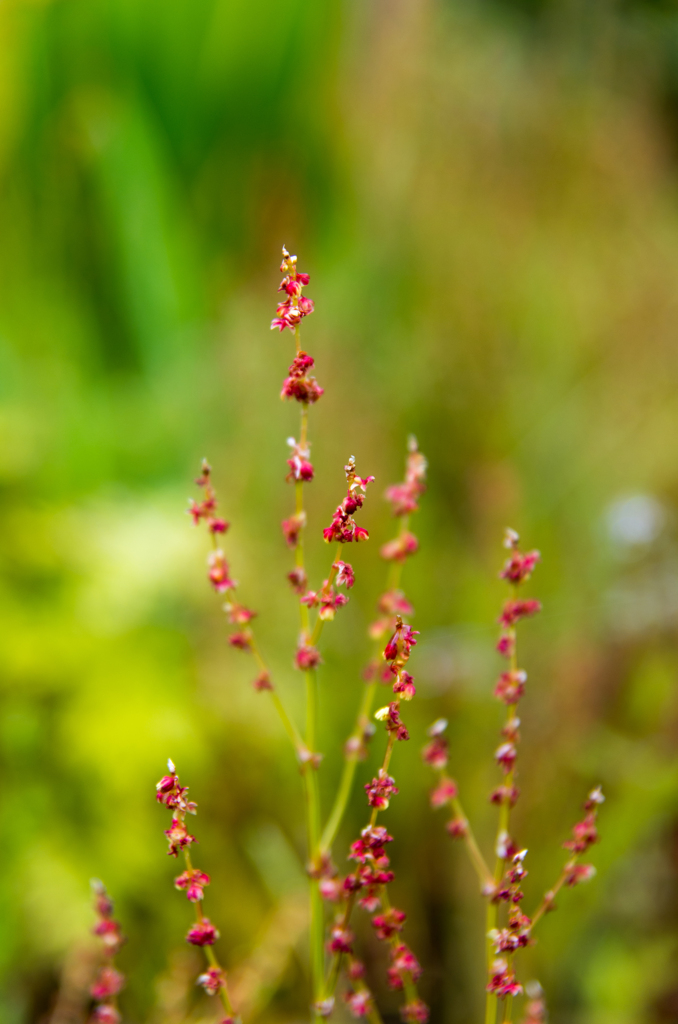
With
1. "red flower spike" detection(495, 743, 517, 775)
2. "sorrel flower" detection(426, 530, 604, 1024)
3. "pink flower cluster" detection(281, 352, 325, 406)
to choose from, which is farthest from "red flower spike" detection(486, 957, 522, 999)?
"pink flower cluster" detection(281, 352, 325, 406)

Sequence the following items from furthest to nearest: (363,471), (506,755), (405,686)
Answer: (363,471)
(506,755)
(405,686)

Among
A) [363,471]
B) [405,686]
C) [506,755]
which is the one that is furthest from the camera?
[363,471]

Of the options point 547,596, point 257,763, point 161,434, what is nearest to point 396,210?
point 161,434

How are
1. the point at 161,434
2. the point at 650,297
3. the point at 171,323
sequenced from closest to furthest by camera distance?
1. the point at 650,297
2. the point at 161,434
3. the point at 171,323

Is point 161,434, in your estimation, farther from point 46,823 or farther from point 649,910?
point 649,910

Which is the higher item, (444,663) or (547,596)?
(547,596)

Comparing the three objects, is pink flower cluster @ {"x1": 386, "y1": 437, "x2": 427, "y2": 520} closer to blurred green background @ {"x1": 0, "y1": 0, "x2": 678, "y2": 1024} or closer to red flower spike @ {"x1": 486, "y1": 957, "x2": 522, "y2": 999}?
red flower spike @ {"x1": 486, "y1": 957, "x2": 522, "y2": 999}

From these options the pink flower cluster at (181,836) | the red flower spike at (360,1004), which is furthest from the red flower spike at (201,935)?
the red flower spike at (360,1004)

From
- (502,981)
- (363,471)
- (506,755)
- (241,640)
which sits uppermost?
(363,471)

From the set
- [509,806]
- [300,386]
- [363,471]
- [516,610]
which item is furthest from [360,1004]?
[363,471]

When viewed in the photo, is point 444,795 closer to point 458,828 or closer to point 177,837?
point 458,828
